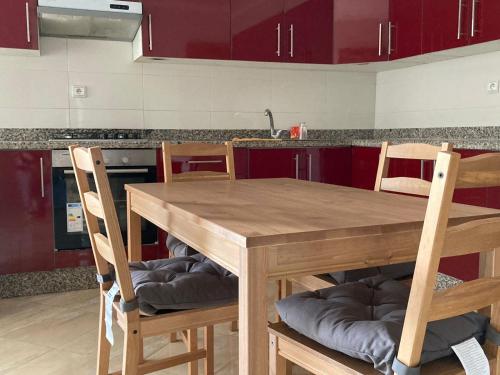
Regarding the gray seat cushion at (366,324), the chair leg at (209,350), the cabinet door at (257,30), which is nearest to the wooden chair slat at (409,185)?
the gray seat cushion at (366,324)

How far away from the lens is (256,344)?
114cm

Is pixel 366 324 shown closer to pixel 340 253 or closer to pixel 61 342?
pixel 340 253

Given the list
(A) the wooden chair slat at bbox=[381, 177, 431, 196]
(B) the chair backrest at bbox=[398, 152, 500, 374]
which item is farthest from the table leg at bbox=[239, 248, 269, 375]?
(A) the wooden chair slat at bbox=[381, 177, 431, 196]

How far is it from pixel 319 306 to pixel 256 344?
260 millimetres

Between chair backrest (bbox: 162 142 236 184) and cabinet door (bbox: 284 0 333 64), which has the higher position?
cabinet door (bbox: 284 0 333 64)

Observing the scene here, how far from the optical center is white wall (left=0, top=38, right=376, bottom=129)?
366 centimetres

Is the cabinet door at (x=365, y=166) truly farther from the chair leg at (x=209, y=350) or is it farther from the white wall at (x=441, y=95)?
the chair leg at (x=209, y=350)

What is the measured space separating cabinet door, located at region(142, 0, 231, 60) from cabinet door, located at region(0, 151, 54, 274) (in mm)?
1085

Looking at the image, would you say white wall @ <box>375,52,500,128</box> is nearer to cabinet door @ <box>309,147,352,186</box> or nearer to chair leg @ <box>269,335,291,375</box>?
cabinet door @ <box>309,147,352,186</box>

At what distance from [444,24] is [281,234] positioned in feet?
9.00

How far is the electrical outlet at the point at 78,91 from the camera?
12.3ft

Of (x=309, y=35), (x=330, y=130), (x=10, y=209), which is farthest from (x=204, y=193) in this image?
(x=330, y=130)

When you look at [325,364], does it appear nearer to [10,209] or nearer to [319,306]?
[319,306]

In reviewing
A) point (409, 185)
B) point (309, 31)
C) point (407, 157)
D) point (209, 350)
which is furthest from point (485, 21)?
point (209, 350)
